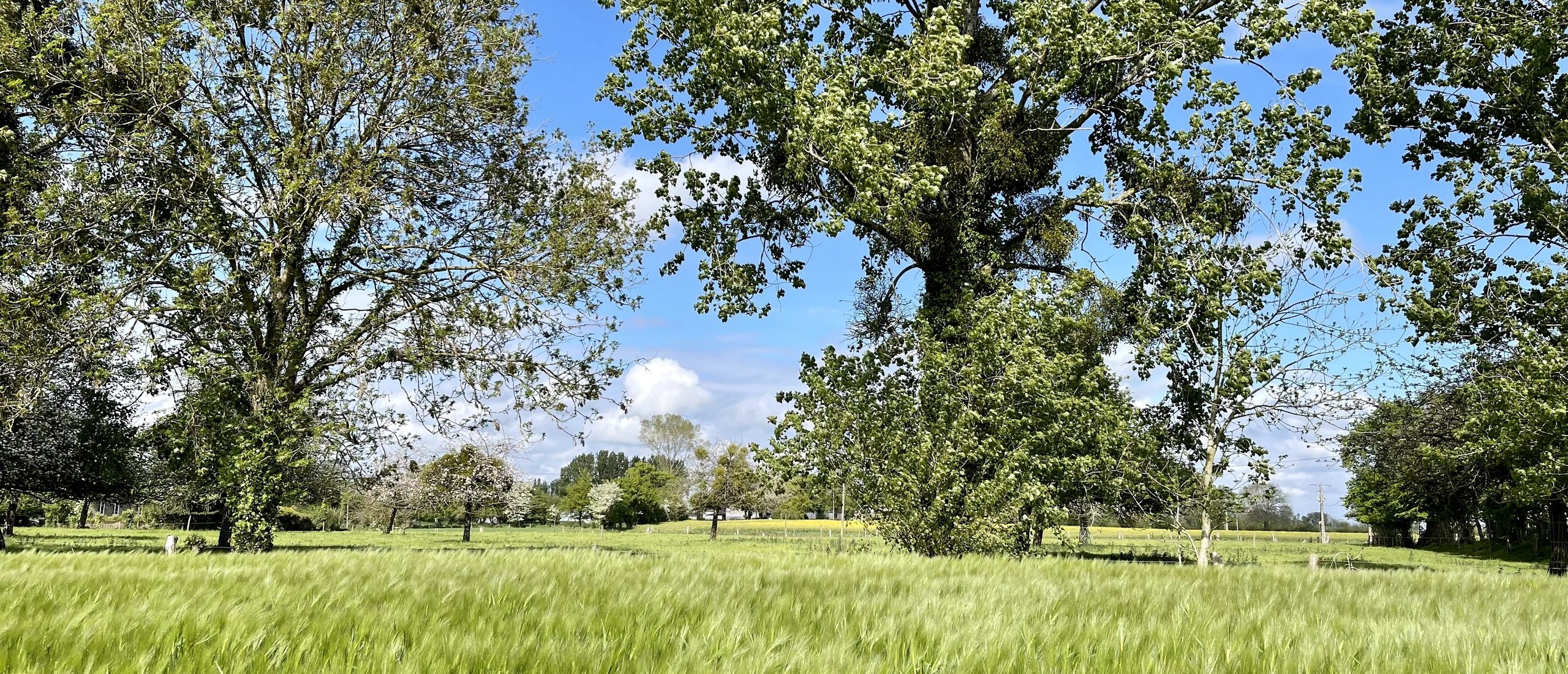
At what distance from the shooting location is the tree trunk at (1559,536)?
85.9ft

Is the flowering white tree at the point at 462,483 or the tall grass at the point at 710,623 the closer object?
the tall grass at the point at 710,623

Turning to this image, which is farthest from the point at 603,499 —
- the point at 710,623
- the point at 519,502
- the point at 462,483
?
the point at 710,623

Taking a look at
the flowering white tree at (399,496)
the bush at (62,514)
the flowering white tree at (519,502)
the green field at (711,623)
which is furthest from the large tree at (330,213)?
the bush at (62,514)

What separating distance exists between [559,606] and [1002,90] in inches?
663

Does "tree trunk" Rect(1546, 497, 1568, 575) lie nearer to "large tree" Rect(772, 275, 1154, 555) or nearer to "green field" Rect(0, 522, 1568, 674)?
"large tree" Rect(772, 275, 1154, 555)

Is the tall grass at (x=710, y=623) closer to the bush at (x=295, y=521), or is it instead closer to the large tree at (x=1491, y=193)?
the large tree at (x=1491, y=193)

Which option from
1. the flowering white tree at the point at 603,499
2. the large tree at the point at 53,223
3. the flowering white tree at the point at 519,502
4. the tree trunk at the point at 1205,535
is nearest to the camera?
the large tree at the point at 53,223

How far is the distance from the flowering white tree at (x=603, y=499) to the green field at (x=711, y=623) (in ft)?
288

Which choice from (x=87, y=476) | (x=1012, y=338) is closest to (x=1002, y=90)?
(x=1012, y=338)

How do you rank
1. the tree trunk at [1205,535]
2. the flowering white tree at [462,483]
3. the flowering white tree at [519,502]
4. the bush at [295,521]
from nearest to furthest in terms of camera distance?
the tree trunk at [1205,535]
the flowering white tree at [462,483]
the bush at [295,521]
the flowering white tree at [519,502]

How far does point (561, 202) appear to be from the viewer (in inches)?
755

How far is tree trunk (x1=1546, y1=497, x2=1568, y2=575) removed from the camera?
26.2m

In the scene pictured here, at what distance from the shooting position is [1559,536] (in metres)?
31.8

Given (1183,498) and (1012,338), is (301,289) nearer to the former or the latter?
(1012,338)
